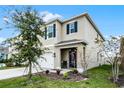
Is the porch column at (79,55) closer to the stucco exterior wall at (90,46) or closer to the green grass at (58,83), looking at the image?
the stucco exterior wall at (90,46)

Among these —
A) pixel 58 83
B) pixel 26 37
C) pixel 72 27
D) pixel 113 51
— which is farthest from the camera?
pixel 72 27

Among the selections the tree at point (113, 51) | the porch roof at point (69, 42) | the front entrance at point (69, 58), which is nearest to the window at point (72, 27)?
the porch roof at point (69, 42)

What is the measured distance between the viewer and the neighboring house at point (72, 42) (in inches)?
615

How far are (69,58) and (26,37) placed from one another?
216 inches

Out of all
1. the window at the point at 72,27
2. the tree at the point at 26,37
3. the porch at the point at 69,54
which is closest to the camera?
the tree at the point at 26,37

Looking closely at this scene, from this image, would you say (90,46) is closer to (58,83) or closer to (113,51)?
(113,51)

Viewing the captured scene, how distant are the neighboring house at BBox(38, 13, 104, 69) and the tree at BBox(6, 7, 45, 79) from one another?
3.20 m

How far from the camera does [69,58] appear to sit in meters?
16.5

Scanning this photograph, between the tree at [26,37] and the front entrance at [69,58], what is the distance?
459 cm

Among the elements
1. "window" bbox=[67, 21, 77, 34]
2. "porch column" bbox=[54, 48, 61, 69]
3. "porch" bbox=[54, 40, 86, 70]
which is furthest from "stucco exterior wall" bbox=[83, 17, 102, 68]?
"porch column" bbox=[54, 48, 61, 69]

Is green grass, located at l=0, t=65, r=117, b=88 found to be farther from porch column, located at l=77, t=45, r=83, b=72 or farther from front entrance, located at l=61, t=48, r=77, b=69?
front entrance, located at l=61, t=48, r=77, b=69

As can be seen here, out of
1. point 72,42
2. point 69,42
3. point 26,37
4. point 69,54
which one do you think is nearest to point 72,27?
point 69,42

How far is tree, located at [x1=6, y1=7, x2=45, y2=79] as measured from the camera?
11.6 m
